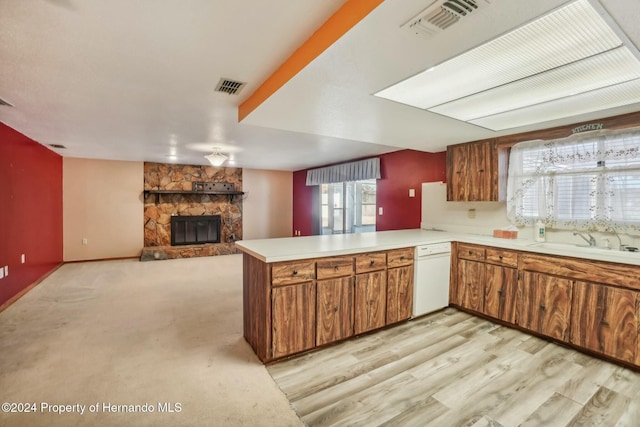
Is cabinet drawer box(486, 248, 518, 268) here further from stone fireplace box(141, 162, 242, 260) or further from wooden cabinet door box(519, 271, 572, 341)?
stone fireplace box(141, 162, 242, 260)

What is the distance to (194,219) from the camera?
7000 millimetres

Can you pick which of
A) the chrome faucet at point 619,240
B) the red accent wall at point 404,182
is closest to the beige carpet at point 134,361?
the red accent wall at point 404,182

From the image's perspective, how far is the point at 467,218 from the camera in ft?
12.7

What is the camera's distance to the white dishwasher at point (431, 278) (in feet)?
10.2

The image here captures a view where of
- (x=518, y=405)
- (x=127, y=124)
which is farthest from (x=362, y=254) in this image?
(x=127, y=124)

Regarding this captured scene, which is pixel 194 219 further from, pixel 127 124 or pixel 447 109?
pixel 447 109

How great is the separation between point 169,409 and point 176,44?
7.14ft

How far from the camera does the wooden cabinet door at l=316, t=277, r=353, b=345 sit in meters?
2.44

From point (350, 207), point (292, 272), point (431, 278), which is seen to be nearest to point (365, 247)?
point (292, 272)

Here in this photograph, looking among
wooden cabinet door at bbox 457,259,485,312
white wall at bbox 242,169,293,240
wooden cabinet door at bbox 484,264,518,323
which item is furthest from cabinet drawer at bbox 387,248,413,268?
white wall at bbox 242,169,293,240

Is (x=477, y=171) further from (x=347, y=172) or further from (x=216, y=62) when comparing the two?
(x=216, y=62)

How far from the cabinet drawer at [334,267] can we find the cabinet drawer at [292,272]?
2.6 inches

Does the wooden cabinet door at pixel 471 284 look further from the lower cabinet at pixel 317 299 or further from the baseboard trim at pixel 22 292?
the baseboard trim at pixel 22 292

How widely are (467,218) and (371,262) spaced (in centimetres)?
192
